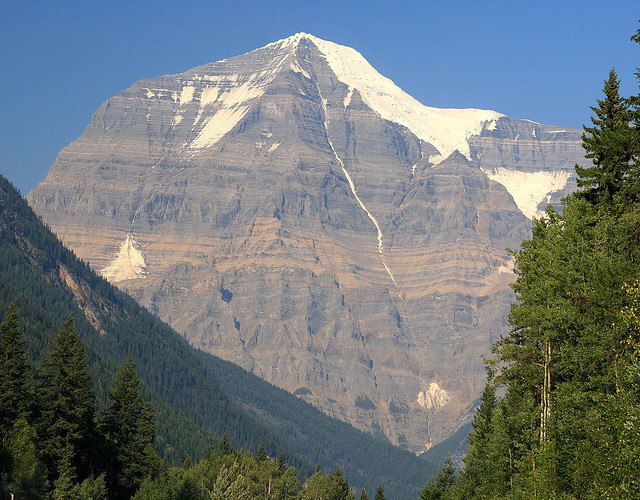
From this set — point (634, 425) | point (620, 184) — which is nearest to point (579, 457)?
point (634, 425)

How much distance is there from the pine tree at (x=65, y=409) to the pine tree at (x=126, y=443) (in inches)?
177

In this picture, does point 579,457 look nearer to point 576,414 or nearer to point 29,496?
point 576,414

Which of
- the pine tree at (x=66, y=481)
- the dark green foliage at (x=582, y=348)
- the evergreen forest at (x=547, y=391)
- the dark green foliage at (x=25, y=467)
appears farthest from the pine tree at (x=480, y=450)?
the dark green foliage at (x=25, y=467)

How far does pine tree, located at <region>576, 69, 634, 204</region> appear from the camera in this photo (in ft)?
172

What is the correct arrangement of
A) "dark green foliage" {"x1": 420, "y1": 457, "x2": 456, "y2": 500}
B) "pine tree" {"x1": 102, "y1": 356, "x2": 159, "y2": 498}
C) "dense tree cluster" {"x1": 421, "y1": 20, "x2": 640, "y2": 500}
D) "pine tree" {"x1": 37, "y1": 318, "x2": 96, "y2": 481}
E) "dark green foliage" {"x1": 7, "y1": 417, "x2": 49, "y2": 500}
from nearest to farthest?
"dense tree cluster" {"x1": 421, "y1": 20, "x2": 640, "y2": 500} < "dark green foliage" {"x1": 7, "y1": 417, "x2": 49, "y2": 500} < "pine tree" {"x1": 37, "y1": 318, "x2": 96, "y2": 481} < "pine tree" {"x1": 102, "y1": 356, "x2": 159, "y2": 498} < "dark green foliage" {"x1": 420, "y1": 457, "x2": 456, "y2": 500}

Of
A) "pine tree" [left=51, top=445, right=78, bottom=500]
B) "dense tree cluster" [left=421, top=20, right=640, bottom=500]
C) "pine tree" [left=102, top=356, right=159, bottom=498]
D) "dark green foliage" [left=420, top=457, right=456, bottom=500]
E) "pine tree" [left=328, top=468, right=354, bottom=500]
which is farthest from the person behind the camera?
"pine tree" [left=328, top=468, right=354, bottom=500]

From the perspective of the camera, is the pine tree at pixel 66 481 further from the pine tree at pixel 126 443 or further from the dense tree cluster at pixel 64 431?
the pine tree at pixel 126 443

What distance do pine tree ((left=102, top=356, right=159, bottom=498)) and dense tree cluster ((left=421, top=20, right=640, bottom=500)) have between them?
34.7 metres

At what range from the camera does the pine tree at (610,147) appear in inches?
2064

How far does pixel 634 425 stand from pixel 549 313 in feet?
58.2

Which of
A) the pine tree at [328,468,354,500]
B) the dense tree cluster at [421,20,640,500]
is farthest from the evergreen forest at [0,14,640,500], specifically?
the pine tree at [328,468,354,500]

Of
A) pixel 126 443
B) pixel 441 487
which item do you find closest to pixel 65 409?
pixel 126 443

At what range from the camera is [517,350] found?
5447 cm

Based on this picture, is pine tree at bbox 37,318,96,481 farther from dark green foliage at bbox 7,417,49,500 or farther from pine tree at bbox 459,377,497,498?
pine tree at bbox 459,377,497,498
